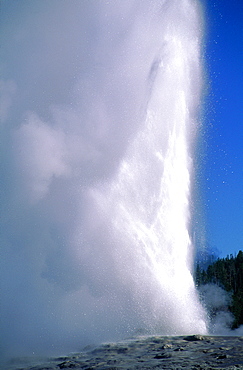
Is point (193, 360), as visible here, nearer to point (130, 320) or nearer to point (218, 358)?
point (218, 358)

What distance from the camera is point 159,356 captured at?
32.7ft

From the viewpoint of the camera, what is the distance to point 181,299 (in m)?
18.2

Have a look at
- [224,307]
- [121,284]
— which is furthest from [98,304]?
[224,307]

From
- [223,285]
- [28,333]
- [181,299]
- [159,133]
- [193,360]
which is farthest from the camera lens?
[223,285]

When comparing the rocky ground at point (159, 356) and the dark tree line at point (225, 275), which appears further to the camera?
the dark tree line at point (225, 275)

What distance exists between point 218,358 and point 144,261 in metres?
10.5

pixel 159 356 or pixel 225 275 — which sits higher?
pixel 225 275

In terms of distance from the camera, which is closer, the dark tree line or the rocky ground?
the rocky ground

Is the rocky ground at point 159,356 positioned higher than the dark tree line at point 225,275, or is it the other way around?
the dark tree line at point 225,275

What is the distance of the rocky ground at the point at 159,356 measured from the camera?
8.60 m

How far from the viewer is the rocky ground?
28.2ft

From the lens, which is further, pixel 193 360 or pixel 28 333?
pixel 28 333

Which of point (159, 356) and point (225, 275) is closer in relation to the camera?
point (159, 356)

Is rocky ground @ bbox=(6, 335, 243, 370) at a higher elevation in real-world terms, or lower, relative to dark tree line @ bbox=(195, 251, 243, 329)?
lower
